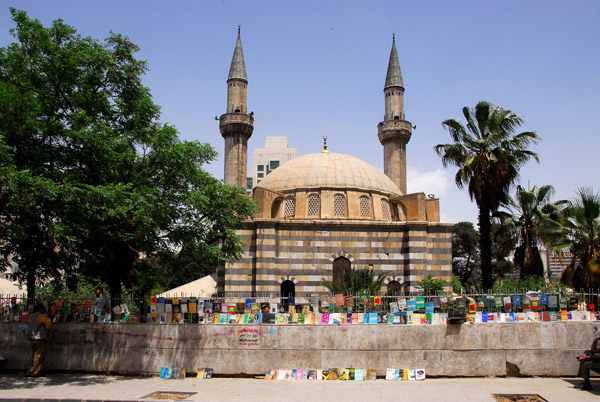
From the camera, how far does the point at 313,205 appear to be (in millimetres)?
25391

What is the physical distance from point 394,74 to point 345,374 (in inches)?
1080

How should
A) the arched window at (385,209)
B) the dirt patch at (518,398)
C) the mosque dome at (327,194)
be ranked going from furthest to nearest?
the arched window at (385,209) < the mosque dome at (327,194) < the dirt patch at (518,398)

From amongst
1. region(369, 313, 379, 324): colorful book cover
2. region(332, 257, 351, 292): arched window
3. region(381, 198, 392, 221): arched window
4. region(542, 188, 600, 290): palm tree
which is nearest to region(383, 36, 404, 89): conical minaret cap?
region(381, 198, 392, 221): arched window

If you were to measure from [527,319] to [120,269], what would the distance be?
985 centimetres

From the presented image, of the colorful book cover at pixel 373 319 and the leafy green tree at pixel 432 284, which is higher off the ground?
the leafy green tree at pixel 432 284

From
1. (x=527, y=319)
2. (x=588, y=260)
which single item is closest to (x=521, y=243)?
(x=588, y=260)

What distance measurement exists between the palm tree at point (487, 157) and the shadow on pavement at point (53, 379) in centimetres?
1493

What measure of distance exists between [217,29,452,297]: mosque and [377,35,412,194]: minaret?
6.26m

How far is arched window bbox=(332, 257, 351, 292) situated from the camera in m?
23.0

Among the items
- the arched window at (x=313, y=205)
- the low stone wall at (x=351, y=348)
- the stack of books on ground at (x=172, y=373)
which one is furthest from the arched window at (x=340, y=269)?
the stack of books on ground at (x=172, y=373)

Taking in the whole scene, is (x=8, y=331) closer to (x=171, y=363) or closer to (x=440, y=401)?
(x=171, y=363)

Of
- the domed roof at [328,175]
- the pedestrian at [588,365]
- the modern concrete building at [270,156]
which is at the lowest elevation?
the pedestrian at [588,365]

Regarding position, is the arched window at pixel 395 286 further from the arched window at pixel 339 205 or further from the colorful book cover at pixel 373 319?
the colorful book cover at pixel 373 319

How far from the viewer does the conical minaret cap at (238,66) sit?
3316cm
